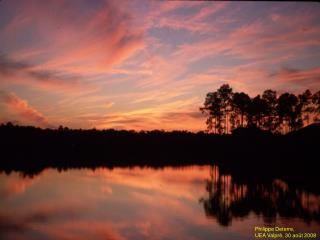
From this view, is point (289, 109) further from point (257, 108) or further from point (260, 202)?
point (260, 202)

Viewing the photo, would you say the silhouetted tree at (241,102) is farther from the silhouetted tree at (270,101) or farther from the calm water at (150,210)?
the calm water at (150,210)

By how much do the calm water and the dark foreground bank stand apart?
9228 mm

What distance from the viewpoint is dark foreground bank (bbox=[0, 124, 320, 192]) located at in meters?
43.0

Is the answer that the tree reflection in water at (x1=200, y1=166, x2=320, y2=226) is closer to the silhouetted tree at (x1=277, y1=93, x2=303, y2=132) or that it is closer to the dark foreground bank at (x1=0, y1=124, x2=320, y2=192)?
the dark foreground bank at (x1=0, y1=124, x2=320, y2=192)

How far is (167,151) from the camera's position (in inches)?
3627

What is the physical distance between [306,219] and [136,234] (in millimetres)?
8134

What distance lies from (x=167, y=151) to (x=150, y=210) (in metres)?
72.8

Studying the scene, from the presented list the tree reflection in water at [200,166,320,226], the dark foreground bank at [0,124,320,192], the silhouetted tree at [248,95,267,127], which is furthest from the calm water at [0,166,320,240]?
the silhouetted tree at [248,95,267,127]

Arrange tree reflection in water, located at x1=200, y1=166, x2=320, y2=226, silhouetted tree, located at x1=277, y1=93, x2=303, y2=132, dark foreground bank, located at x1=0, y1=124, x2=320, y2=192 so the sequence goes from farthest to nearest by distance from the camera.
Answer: silhouetted tree, located at x1=277, y1=93, x2=303, y2=132, dark foreground bank, located at x1=0, y1=124, x2=320, y2=192, tree reflection in water, located at x1=200, y1=166, x2=320, y2=226

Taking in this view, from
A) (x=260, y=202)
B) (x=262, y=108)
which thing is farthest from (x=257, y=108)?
(x=260, y=202)

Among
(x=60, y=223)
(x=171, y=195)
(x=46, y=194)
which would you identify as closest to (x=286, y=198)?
(x=171, y=195)

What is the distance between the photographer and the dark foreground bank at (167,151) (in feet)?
141

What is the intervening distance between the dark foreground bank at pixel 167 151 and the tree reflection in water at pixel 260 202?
610cm

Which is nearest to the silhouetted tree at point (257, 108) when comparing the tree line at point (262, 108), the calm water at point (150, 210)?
the tree line at point (262, 108)
